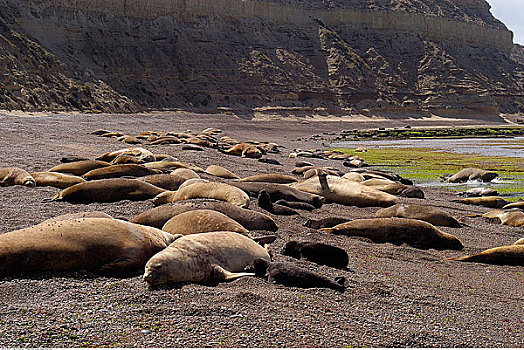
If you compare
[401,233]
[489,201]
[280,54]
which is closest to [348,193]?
[401,233]

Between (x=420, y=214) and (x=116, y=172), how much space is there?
15.3ft

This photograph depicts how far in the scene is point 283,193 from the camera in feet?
29.2

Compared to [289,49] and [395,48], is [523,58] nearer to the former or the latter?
[395,48]

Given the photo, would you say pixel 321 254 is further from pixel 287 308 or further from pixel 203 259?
pixel 287 308

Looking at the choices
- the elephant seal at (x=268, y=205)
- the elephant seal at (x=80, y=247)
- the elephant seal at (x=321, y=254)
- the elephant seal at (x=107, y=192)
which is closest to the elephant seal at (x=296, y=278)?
the elephant seal at (x=321, y=254)

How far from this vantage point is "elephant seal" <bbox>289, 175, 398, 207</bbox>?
9.59 metres

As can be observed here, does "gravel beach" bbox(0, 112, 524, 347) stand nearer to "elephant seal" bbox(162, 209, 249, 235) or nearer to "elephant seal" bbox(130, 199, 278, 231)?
"elephant seal" bbox(130, 199, 278, 231)

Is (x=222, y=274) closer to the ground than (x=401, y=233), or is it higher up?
higher up

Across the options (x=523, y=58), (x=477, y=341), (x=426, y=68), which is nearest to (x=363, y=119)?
(x=426, y=68)

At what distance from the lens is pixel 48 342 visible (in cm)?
307

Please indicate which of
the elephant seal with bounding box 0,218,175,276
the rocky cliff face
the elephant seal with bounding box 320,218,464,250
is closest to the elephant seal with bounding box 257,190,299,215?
the elephant seal with bounding box 320,218,464,250

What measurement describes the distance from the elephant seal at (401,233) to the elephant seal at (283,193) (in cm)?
191

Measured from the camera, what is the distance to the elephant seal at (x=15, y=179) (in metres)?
8.61

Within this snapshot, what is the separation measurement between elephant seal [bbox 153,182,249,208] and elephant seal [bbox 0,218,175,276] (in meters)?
2.65
